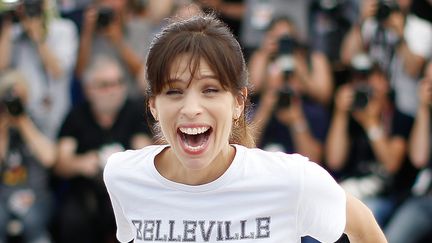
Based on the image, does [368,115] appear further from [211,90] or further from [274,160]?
[211,90]

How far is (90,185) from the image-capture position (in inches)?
198

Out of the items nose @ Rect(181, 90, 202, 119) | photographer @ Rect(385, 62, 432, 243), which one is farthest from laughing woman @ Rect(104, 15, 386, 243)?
photographer @ Rect(385, 62, 432, 243)

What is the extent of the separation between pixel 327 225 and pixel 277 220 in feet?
0.46

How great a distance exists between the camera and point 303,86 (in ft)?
16.9

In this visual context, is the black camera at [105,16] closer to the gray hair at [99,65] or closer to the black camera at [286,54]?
the gray hair at [99,65]

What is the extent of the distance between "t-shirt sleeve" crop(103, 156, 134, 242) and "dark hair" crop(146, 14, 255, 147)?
30 cm

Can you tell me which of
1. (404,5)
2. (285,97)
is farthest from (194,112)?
(404,5)

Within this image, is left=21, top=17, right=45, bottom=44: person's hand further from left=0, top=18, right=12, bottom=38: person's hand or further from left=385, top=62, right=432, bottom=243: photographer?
left=385, top=62, right=432, bottom=243: photographer

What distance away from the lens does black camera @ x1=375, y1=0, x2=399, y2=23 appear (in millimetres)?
5078

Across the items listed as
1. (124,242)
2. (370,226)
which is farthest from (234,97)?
(124,242)

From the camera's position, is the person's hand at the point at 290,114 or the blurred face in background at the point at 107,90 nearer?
the person's hand at the point at 290,114

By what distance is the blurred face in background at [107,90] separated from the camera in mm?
5137

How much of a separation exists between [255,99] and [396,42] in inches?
35.9

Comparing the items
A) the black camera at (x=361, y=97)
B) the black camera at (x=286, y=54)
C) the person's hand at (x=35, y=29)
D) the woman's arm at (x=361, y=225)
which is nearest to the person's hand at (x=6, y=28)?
the person's hand at (x=35, y=29)
